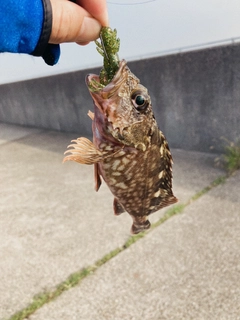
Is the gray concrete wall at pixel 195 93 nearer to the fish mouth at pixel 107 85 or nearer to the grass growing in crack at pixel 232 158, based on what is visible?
the grass growing in crack at pixel 232 158

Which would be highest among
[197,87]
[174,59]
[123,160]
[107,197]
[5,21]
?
[5,21]

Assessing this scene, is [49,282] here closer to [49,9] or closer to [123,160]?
[123,160]

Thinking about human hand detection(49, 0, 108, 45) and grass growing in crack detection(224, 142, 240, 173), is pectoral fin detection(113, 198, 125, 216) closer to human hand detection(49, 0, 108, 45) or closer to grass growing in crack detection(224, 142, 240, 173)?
human hand detection(49, 0, 108, 45)

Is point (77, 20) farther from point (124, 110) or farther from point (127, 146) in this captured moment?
point (127, 146)

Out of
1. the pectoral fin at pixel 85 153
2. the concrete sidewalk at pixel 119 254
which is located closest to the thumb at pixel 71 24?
the pectoral fin at pixel 85 153

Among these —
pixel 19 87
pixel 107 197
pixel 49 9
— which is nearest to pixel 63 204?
pixel 107 197

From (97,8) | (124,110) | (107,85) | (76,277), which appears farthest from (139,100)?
(76,277)

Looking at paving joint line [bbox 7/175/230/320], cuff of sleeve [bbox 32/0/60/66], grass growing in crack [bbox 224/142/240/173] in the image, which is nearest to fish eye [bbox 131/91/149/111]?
cuff of sleeve [bbox 32/0/60/66]
